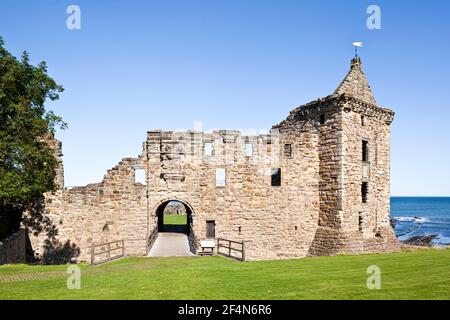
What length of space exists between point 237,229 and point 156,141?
27.7 feet

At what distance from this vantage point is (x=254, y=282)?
12586 mm

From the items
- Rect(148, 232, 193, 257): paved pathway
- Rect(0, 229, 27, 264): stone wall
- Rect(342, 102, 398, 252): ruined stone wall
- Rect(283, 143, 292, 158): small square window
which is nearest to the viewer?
Rect(0, 229, 27, 264): stone wall

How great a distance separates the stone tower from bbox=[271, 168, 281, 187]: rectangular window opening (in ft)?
9.88

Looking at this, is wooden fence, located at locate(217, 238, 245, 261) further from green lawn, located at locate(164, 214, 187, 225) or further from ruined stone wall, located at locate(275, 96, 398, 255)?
green lawn, located at locate(164, 214, 187, 225)

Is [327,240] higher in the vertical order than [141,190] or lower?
lower

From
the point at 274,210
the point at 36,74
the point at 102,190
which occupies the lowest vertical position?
the point at 274,210

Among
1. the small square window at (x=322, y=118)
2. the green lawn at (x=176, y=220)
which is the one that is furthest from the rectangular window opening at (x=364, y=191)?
the green lawn at (x=176, y=220)

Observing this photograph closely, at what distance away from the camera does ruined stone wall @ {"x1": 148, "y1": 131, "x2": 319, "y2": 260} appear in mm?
25594

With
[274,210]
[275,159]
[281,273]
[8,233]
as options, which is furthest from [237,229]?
[8,233]

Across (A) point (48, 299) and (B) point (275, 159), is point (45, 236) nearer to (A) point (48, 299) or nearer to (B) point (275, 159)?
(A) point (48, 299)

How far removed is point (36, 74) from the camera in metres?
19.8

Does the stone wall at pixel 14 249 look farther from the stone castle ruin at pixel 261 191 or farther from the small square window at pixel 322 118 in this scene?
the small square window at pixel 322 118

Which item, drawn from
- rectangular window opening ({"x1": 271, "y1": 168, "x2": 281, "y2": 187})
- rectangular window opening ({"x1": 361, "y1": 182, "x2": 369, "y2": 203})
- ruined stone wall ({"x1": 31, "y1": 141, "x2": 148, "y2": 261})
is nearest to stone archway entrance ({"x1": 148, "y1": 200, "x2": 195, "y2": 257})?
ruined stone wall ({"x1": 31, "y1": 141, "x2": 148, "y2": 261})

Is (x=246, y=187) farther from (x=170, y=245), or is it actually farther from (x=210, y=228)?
(x=170, y=245)
